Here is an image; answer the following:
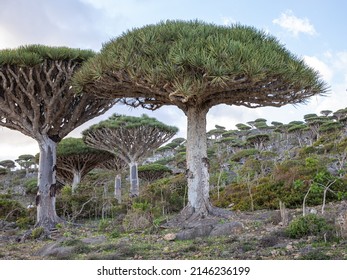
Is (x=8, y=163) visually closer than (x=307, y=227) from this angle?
No

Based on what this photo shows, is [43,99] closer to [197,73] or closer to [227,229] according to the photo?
[197,73]

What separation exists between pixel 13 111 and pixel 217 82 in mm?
6562

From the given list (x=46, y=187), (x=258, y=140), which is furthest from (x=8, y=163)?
A: (x=46, y=187)

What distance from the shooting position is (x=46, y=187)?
1112 cm

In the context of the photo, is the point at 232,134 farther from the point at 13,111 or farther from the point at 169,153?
the point at 13,111

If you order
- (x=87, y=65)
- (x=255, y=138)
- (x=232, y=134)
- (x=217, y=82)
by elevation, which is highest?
(x=232, y=134)

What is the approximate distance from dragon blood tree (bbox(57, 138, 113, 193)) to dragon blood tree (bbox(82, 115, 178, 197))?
2.05 meters

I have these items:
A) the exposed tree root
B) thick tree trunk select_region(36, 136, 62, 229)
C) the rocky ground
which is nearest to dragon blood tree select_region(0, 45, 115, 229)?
thick tree trunk select_region(36, 136, 62, 229)

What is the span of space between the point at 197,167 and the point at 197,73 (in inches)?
102

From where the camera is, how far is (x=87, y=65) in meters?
9.41

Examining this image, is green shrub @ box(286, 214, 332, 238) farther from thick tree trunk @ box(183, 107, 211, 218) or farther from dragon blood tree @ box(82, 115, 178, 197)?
dragon blood tree @ box(82, 115, 178, 197)

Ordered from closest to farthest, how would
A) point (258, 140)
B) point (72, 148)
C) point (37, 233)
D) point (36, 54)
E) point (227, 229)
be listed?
point (227, 229)
point (37, 233)
point (36, 54)
point (72, 148)
point (258, 140)

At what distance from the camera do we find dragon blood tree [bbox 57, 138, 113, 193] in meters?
21.1
